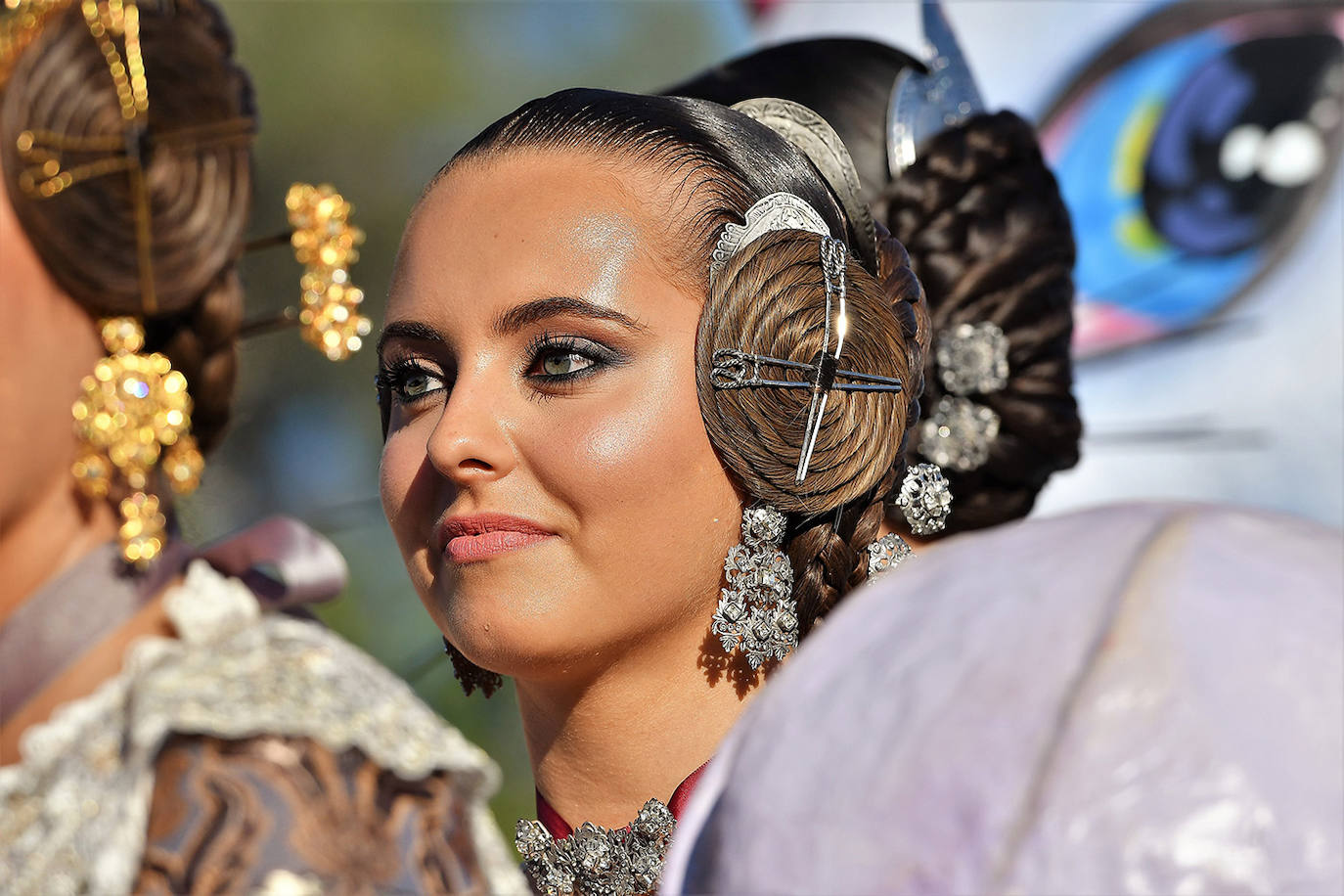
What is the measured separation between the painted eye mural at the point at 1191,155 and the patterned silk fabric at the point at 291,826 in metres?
2.34

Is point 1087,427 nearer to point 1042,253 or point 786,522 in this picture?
point 1042,253

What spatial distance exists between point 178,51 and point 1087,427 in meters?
2.28

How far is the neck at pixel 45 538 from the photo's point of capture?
157 centimetres

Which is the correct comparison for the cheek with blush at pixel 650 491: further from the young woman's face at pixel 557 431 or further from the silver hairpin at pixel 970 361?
the silver hairpin at pixel 970 361

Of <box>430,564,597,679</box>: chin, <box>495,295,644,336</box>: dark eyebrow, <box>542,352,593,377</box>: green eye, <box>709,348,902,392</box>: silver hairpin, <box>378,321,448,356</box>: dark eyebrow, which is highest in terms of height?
<box>495,295,644,336</box>: dark eyebrow

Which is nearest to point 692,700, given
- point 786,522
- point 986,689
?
point 786,522

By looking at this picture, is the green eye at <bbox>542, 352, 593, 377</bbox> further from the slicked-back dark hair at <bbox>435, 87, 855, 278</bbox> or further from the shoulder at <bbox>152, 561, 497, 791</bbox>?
the shoulder at <bbox>152, 561, 497, 791</bbox>

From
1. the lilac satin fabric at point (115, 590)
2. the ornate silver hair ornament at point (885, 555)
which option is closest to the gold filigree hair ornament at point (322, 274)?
the lilac satin fabric at point (115, 590)

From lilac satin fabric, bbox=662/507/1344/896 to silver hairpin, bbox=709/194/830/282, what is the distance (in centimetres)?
80

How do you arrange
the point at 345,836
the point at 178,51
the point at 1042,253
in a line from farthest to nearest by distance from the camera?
1. the point at 1042,253
2. the point at 178,51
3. the point at 345,836

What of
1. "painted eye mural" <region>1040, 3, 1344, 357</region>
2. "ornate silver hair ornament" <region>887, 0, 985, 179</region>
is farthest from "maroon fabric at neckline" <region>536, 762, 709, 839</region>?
"painted eye mural" <region>1040, 3, 1344, 357</region>

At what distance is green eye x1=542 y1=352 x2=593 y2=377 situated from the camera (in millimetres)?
1568

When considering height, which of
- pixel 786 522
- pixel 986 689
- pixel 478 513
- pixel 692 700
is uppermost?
pixel 986 689

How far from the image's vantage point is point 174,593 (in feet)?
4.59
